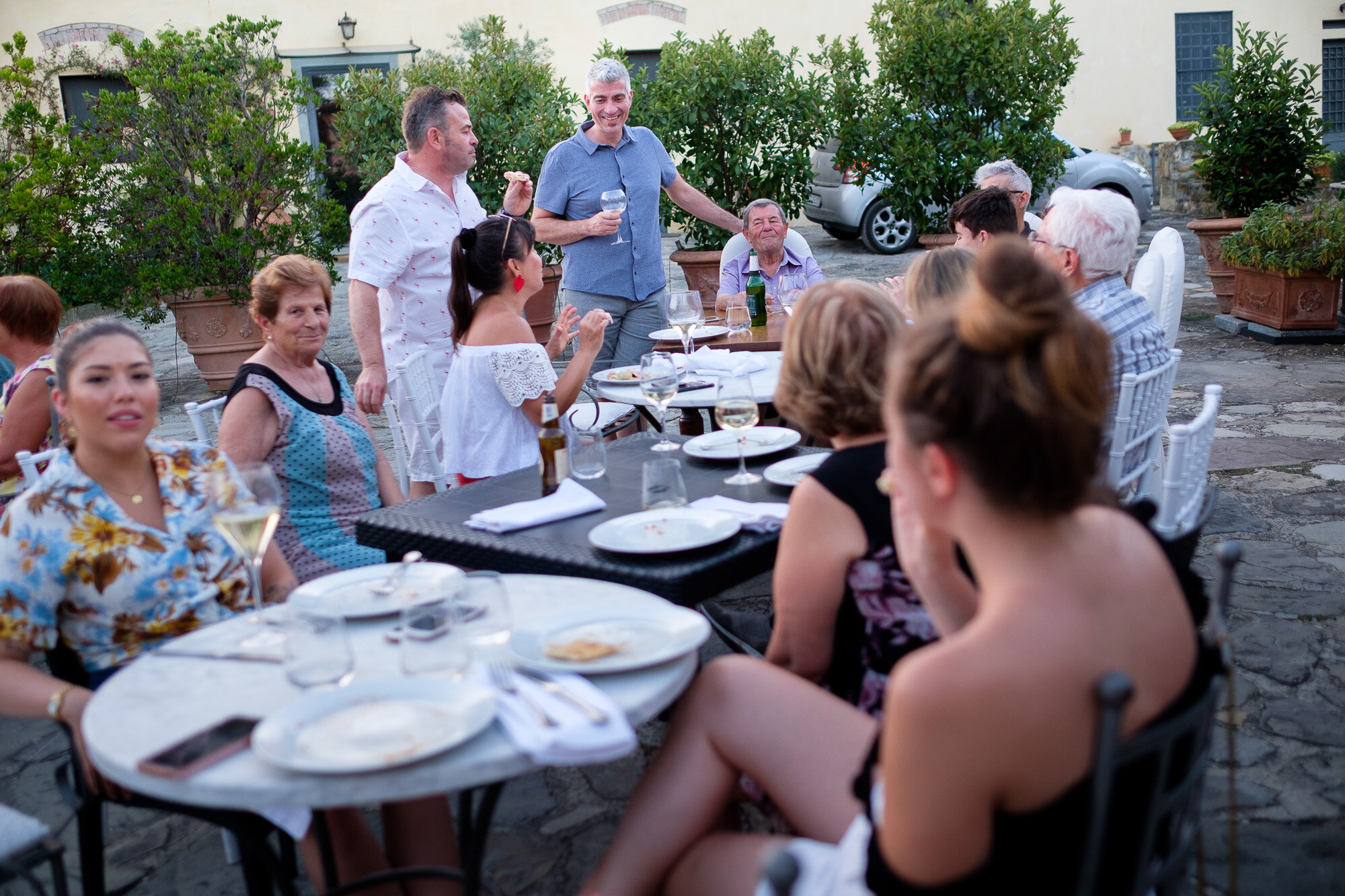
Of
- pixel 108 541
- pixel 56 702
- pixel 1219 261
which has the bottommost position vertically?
pixel 56 702

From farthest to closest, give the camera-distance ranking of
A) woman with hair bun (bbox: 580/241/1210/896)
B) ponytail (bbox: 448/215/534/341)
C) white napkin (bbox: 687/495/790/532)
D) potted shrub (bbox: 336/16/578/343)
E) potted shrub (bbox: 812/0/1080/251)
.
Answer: potted shrub (bbox: 336/16/578/343) < potted shrub (bbox: 812/0/1080/251) < ponytail (bbox: 448/215/534/341) < white napkin (bbox: 687/495/790/532) < woman with hair bun (bbox: 580/241/1210/896)

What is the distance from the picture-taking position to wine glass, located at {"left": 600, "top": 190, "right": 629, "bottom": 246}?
187 inches

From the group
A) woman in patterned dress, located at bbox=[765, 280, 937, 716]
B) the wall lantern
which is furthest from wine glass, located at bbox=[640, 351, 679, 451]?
the wall lantern

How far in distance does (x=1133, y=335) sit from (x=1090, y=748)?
6.34ft

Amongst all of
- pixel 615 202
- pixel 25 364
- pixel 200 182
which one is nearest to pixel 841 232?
pixel 200 182

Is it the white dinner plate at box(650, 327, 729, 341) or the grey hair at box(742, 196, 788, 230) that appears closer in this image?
the white dinner plate at box(650, 327, 729, 341)

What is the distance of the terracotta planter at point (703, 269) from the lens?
7.19m

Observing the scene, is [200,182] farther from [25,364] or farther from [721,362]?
[721,362]

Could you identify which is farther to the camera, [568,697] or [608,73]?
[608,73]

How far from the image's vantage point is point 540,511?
2.49 meters

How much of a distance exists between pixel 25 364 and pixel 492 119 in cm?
467

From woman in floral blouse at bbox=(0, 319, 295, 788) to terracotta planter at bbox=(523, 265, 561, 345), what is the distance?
17.0 feet

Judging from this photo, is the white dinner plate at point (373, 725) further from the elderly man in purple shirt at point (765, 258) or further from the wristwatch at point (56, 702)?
the elderly man in purple shirt at point (765, 258)

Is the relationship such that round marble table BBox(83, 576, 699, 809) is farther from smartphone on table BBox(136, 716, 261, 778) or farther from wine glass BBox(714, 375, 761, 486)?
wine glass BBox(714, 375, 761, 486)
